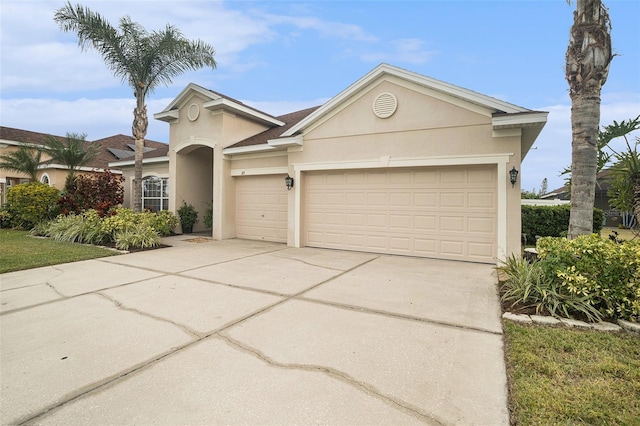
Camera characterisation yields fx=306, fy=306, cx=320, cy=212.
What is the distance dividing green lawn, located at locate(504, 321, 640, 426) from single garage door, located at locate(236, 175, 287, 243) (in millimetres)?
8365

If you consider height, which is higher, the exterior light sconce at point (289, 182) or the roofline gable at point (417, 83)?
the roofline gable at point (417, 83)

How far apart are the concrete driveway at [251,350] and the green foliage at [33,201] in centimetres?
942

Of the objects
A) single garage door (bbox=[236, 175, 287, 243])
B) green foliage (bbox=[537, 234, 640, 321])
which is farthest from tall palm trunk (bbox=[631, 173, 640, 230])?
single garage door (bbox=[236, 175, 287, 243])

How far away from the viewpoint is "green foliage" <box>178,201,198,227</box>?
13.3 meters

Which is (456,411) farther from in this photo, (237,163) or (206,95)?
(206,95)

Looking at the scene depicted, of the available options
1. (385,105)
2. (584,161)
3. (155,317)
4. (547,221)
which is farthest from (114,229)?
(547,221)

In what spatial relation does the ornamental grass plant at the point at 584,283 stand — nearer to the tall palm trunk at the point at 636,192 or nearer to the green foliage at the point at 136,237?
the tall palm trunk at the point at 636,192

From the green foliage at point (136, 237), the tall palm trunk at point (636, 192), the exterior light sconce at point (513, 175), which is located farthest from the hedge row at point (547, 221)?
the green foliage at point (136, 237)

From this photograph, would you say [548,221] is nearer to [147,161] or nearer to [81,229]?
[81,229]

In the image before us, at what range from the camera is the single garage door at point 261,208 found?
436 inches

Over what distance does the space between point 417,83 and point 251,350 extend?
760cm

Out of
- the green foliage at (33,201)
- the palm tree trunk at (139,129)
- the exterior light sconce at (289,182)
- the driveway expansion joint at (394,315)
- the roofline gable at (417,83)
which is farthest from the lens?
the green foliage at (33,201)

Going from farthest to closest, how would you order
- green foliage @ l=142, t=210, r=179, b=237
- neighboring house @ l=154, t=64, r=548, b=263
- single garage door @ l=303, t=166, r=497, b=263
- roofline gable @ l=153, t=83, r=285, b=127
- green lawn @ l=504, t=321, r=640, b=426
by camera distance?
roofline gable @ l=153, t=83, r=285, b=127 → green foliage @ l=142, t=210, r=179, b=237 → single garage door @ l=303, t=166, r=497, b=263 → neighboring house @ l=154, t=64, r=548, b=263 → green lawn @ l=504, t=321, r=640, b=426

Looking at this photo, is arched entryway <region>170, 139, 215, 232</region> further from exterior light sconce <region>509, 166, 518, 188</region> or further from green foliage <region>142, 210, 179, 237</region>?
exterior light sconce <region>509, 166, 518, 188</region>
